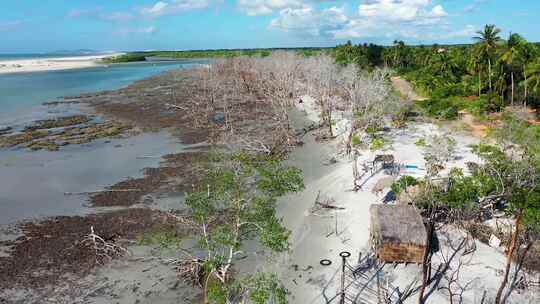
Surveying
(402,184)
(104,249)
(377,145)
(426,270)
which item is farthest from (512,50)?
(104,249)

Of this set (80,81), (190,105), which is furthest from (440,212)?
(80,81)

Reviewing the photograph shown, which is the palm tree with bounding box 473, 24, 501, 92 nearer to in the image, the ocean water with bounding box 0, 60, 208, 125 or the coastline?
the coastline

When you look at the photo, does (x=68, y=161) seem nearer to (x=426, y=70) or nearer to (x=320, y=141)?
(x=320, y=141)

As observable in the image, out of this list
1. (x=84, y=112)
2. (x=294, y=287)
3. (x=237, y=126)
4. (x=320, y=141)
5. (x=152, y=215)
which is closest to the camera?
(x=294, y=287)

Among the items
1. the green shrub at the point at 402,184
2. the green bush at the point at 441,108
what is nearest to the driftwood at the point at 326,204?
the green shrub at the point at 402,184

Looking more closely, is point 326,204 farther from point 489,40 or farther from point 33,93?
point 33,93

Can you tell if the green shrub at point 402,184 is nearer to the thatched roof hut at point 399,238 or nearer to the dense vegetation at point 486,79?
the thatched roof hut at point 399,238
